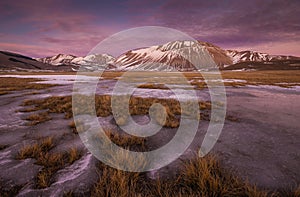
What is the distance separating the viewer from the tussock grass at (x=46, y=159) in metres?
3.13

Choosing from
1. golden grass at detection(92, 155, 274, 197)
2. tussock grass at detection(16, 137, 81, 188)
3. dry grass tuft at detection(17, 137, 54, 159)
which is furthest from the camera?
dry grass tuft at detection(17, 137, 54, 159)

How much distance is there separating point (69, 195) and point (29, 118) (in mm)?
6773

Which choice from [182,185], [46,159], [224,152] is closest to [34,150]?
[46,159]

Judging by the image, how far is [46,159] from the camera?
3.89m

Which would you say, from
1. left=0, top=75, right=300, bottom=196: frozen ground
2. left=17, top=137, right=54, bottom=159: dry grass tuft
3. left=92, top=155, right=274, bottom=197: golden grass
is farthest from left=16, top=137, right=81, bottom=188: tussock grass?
left=92, top=155, right=274, bottom=197: golden grass

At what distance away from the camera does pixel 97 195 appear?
2695 millimetres

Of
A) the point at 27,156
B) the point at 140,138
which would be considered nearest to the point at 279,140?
the point at 140,138

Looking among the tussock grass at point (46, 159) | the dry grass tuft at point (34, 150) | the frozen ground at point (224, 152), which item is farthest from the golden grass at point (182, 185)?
the dry grass tuft at point (34, 150)

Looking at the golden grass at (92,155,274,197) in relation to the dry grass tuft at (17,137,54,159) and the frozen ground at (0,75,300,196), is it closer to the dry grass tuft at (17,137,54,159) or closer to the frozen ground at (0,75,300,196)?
the frozen ground at (0,75,300,196)

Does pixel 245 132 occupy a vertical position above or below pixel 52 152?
below

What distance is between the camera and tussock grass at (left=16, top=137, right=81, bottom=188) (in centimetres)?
313

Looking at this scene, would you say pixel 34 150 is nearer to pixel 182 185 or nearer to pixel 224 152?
pixel 182 185

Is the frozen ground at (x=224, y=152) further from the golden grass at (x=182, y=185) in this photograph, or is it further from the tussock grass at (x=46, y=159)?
the golden grass at (x=182, y=185)

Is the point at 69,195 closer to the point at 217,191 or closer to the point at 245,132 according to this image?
the point at 217,191
